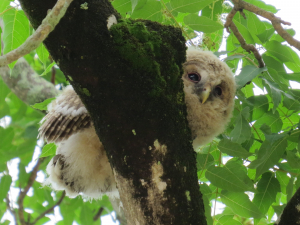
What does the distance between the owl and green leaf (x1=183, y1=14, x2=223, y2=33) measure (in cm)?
36

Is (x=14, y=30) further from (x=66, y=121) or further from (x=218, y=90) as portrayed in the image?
(x=218, y=90)

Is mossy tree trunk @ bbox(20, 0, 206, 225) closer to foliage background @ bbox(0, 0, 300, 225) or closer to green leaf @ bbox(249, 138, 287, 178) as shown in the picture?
foliage background @ bbox(0, 0, 300, 225)

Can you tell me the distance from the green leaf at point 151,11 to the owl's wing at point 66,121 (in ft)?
2.19

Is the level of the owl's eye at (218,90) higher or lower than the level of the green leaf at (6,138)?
lower

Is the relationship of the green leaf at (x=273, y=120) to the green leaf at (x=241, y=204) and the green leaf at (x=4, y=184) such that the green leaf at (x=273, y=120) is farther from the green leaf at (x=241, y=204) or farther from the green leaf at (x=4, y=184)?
the green leaf at (x=4, y=184)

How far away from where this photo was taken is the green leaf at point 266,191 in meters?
2.00

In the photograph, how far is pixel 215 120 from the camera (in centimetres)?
216

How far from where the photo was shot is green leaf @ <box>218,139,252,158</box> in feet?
5.89

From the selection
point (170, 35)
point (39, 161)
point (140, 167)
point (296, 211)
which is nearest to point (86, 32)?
point (170, 35)

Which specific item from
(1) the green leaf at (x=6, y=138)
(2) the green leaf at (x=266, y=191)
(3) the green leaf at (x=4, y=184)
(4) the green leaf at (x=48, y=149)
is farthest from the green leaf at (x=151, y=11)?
(3) the green leaf at (x=4, y=184)

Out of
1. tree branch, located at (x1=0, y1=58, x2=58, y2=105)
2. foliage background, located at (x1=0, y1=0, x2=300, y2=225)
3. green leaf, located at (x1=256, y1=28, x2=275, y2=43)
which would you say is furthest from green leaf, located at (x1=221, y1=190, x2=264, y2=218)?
tree branch, located at (x1=0, y1=58, x2=58, y2=105)

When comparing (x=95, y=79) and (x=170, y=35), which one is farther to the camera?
(x=170, y=35)

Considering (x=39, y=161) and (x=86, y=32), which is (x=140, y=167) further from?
(x=39, y=161)

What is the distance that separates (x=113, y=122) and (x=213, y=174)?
0.85m
